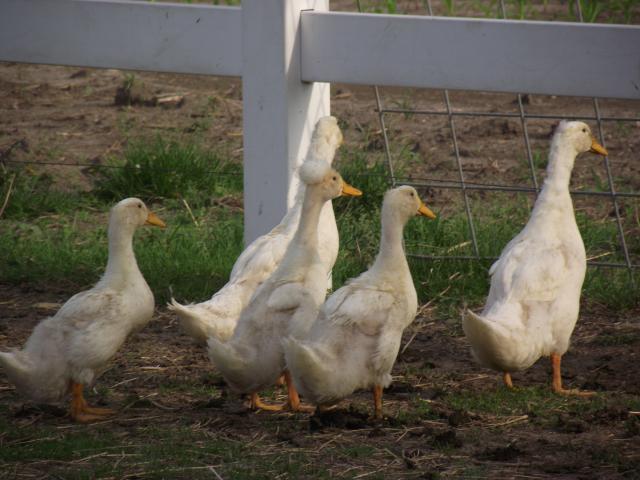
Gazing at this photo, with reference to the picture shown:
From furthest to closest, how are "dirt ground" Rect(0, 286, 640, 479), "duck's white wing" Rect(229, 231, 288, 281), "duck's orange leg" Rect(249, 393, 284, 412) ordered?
"duck's white wing" Rect(229, 231, 288, 281) → "duck's orange leg" Rect(249, 393, 284, 412) → "dirt ground" Rect(0, 286, 640, 479)

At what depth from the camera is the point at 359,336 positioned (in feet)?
15.0

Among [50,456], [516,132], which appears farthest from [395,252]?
[516,132]

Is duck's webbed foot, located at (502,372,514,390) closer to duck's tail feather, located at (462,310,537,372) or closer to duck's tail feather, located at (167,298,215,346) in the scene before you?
duck's tail feather, located at (462,310,537,372)

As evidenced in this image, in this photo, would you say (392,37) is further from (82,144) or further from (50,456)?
(82,144)

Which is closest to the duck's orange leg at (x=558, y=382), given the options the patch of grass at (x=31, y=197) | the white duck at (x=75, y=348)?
the white duck at (x=75, y=348)

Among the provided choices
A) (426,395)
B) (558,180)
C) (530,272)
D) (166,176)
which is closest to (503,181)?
(166,176)

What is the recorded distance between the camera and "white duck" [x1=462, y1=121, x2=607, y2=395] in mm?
4715

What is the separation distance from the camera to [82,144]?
28.9 ft

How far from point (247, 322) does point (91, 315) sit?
639 mm

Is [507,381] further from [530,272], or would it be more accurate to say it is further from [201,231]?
[201,231]

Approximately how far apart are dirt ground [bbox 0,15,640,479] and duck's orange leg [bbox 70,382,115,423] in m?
0.06

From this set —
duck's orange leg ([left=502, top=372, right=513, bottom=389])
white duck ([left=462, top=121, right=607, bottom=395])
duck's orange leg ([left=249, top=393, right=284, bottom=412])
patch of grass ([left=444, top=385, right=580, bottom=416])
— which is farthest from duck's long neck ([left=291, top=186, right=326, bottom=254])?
duck's orange leg ([left=502, top=372, right=513, bottom=389])

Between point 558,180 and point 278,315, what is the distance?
62.1 inches

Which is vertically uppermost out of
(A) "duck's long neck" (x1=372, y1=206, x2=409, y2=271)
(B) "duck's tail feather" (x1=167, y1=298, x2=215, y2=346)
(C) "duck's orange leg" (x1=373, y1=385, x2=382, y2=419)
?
(A) "duck's long neck" (x1=372, y1=206, x2=409, y2=271)
